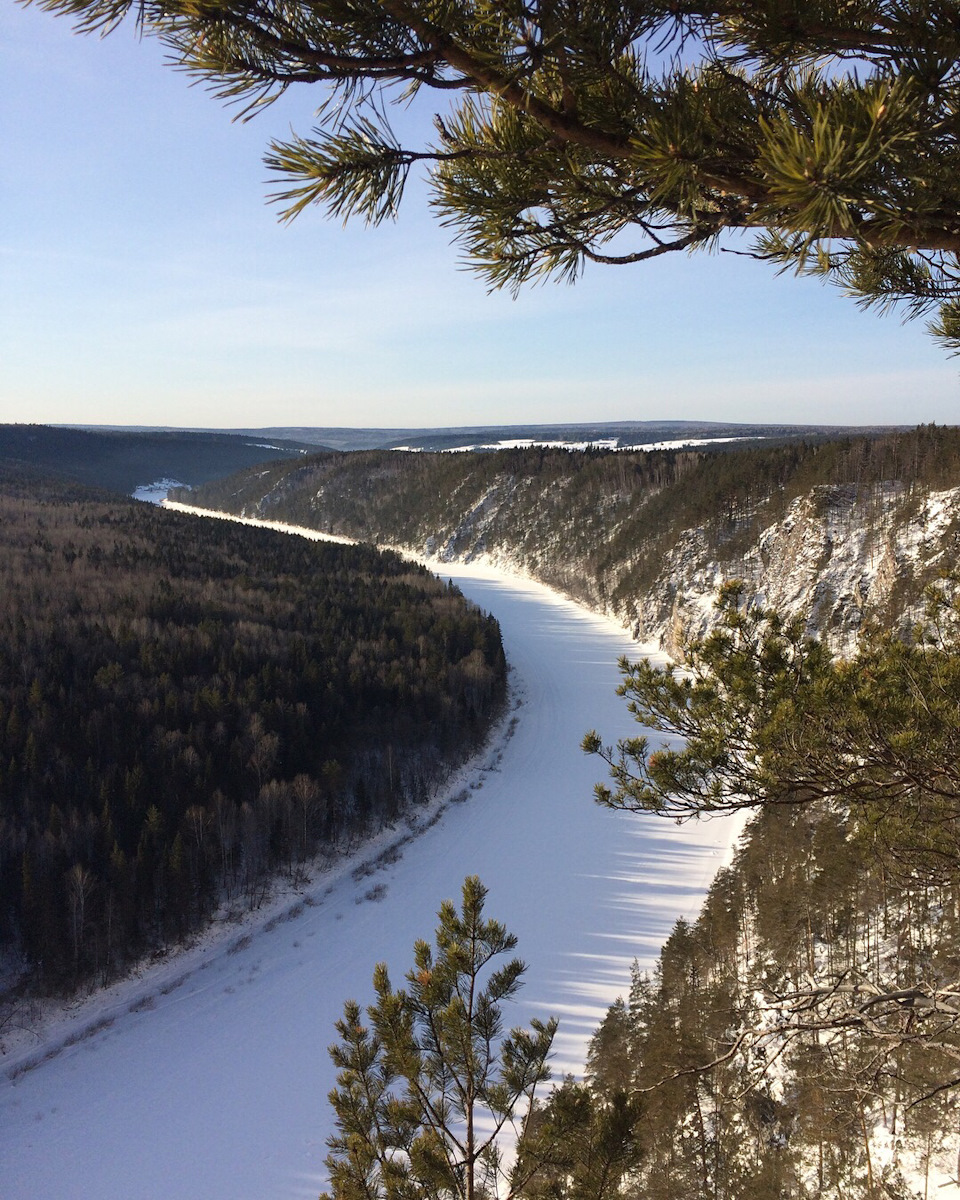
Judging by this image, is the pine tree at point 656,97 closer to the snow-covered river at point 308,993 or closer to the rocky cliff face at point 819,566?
the snow-covered river at point 308,993

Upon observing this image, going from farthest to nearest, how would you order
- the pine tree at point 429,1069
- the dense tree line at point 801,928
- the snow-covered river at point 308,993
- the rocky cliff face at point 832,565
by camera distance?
the rocky cliff face at point 832,565 < the snow-covered river at point 308,993 < the pine tree at point 429,1069 < the dense tree line at point 801,928

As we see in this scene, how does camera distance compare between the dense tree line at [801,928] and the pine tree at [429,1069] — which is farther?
the pine tree at [429,1069]

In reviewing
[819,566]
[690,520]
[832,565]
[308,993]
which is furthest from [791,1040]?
[690,520]

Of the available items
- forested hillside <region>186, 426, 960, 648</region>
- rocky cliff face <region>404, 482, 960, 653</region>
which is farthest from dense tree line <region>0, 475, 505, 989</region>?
forested hillside <region>186, 426, 960, 648</region>

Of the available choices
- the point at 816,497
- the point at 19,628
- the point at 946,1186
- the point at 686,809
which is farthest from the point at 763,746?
the point at 816,497

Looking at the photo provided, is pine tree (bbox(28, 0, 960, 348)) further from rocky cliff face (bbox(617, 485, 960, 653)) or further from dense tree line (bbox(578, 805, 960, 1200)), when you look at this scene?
rocky cliff face (bbox(617, 485, 960, 653))

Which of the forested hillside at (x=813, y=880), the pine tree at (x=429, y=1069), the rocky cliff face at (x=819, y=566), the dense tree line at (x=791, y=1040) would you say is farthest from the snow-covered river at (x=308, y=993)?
the pine tree at (x=429, y=1069)

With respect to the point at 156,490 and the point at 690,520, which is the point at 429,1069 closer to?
the point at 690,520
